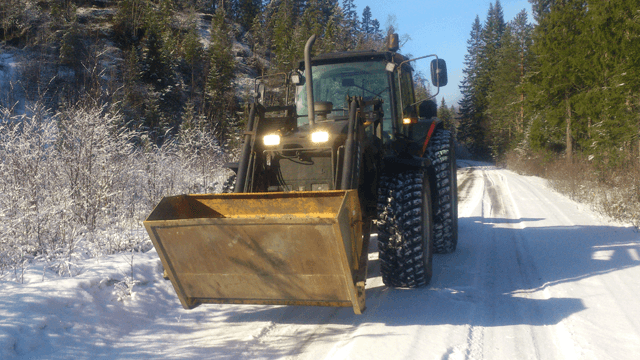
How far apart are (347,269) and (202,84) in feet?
95.7

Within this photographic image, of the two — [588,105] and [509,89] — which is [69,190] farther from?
[509,89]

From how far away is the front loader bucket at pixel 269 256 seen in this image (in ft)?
9.84

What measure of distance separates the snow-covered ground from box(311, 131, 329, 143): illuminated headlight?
1.50 m

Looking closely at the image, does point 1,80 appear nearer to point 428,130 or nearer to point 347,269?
point 428,130

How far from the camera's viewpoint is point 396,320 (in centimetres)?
355

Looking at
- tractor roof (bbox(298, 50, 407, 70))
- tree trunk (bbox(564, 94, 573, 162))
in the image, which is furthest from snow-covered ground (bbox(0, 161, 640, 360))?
tree trunk (bbox(564, 94, 573, 162))

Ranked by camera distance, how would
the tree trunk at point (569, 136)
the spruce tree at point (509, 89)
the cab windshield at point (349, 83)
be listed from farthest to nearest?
the spruce tree at point (509, 89) → the tree trunk at point (569, 136) → the cab windshield at point (349, 83)

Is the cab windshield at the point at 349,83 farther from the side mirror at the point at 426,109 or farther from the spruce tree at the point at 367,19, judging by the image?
the spruce tree at the point at 367,19

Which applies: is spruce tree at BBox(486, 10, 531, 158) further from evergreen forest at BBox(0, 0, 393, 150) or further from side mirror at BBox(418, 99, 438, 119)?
side mirror at BBox(418, 99, 438, 119)

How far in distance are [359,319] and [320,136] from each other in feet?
5.25

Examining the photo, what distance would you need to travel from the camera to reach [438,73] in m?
4.92

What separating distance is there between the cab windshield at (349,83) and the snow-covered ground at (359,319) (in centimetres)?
201

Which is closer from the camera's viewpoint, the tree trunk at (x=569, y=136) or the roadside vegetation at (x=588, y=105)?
the roadside vegetation at (x=588, y=105)

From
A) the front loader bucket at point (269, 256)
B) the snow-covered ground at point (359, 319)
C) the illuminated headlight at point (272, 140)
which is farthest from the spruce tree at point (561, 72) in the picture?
the front loader bucket at point (269, 256)
